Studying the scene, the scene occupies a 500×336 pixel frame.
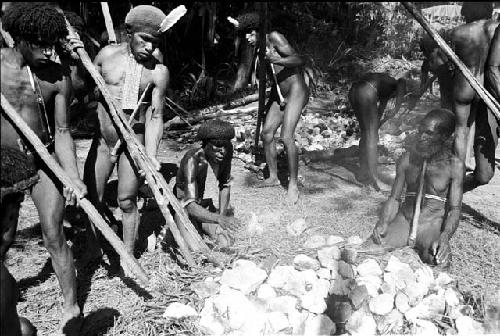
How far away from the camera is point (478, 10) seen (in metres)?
5.31

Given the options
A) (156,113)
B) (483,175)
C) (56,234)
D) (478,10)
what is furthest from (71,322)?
(478,10)

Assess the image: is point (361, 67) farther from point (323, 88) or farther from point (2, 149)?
point (2, 149)

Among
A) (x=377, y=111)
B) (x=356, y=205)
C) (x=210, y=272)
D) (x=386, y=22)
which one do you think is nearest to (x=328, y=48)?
(x=386, y=22)

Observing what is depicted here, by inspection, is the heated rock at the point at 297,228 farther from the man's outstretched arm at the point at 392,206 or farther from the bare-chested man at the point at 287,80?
the bare-chested man at the point at 287,80

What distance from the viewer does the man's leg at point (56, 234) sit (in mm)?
→ 3578

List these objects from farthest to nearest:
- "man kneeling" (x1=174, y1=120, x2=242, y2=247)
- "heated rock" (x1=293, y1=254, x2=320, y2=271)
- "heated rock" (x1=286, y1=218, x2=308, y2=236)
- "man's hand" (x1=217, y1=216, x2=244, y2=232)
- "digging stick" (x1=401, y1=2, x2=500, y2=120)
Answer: "heated rock" (x1=286, y1=218, x2=308, y2=236)
"man kneeling" (x1=174, y1=120, x2=242, y2=247)
"digging stick" (x1=401, y1=2, x2=500, y2=120)
"man's hand" (x1=217, y1=216, x2=244, y2=232)
"heated rock" (x1=293, y1=254, x2=320, y2=271)

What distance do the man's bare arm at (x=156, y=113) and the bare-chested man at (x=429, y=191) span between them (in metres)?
1.90

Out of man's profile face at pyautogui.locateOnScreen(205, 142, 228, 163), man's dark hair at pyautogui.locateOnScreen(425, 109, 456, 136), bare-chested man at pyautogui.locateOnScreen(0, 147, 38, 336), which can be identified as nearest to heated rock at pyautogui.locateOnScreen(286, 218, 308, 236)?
man's profile face at pyautogui.locateOnScreen(205, 142, 228, 163)

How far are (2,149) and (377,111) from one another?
5.00 metres

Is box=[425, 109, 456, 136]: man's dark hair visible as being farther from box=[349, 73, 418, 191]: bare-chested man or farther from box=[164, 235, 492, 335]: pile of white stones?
box=[349, 73, 418, 191]: bare-chested man

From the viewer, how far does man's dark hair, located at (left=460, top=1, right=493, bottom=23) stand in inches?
208

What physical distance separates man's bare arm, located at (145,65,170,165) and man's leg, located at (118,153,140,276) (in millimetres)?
222

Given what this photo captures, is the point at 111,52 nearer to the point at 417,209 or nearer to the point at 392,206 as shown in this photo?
the point at 392,206

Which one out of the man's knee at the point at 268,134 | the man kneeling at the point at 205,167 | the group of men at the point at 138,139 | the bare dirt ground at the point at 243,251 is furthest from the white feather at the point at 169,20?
the man's knee at the point at 268,134
